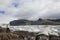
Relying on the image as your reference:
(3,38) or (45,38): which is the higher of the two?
(3,38)

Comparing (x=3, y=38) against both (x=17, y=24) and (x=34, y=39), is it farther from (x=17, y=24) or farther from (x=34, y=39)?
(x=17, y=24)

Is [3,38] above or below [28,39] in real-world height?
above

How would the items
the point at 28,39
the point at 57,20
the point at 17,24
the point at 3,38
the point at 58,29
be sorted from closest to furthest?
the point at 3,38 < the point at 28,39 < the point at 58,29 < the point at 17,24 < the point at 57,20

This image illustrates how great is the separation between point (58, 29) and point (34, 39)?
29039 mm

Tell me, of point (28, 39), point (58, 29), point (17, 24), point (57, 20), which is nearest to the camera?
point (28, 39)

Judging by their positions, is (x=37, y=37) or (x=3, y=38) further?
(x=37, y=37)

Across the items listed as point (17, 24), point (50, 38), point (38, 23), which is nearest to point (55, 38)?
point (50, 38)

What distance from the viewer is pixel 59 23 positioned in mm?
93938

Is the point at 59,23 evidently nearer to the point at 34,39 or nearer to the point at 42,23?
the point at 42,23

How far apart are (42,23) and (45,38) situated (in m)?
51.2

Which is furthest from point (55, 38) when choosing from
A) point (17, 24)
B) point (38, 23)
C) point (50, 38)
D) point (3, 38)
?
point (38, 23)

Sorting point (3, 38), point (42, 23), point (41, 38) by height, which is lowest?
point (42, 23)

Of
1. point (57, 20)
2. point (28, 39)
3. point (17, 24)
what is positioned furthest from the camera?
point (57, 20)

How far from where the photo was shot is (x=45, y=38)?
5019cm
